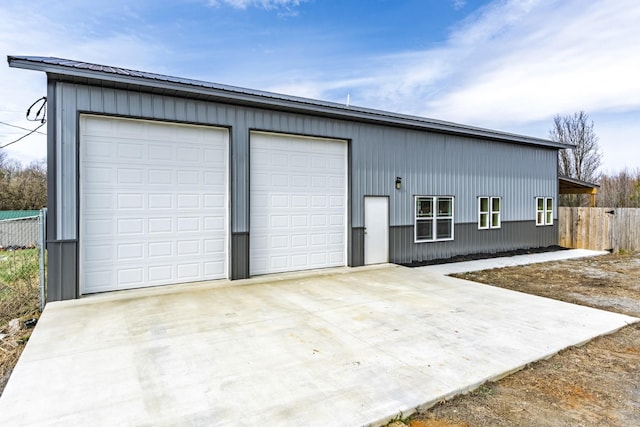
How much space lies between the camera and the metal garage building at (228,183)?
5777 millimetres

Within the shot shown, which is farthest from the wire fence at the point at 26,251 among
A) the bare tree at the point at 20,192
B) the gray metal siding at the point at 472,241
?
the gray metal siding at the point at 472,241

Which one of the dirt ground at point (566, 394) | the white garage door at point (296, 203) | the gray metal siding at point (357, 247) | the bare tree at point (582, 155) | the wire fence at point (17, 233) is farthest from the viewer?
the bare tree at point (582, 155)

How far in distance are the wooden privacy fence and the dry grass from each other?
1560 cm

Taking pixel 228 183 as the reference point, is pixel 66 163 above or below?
above

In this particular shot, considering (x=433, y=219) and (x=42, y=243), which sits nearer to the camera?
(x=42, y=243)

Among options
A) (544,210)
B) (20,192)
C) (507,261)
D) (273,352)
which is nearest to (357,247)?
(507,261)

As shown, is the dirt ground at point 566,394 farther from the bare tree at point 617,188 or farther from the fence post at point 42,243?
the bare tree at point 617,188

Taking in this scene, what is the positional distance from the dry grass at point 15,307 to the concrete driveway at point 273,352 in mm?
312

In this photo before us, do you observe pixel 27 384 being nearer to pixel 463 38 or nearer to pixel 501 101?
pixel 463 38

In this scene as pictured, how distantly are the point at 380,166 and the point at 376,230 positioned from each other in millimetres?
1613

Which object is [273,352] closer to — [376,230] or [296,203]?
[296,203]

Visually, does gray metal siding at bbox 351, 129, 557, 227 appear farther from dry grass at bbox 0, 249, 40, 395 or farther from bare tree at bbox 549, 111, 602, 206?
bare tree at bbox 549, 111, 602, 206

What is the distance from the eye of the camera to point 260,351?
3.68 m

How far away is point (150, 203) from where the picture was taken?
21.4ft
